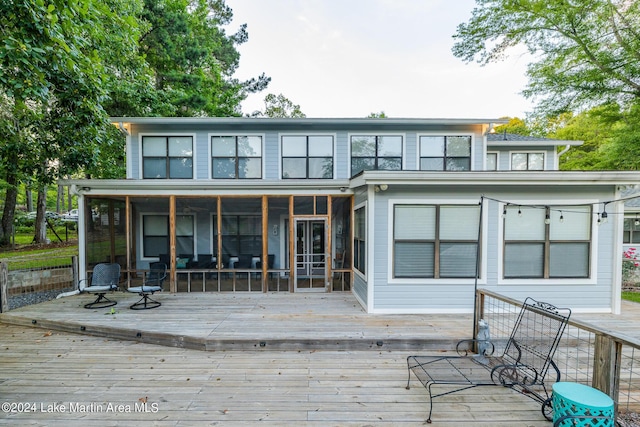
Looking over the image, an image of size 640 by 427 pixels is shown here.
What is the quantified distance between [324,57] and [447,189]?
17.5m

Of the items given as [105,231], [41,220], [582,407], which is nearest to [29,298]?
[105,231]

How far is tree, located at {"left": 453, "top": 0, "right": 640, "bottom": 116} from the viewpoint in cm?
1059

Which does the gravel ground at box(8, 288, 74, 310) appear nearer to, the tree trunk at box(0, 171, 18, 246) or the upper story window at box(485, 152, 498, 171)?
the tree trunk at box(0, 171, 18, 246)

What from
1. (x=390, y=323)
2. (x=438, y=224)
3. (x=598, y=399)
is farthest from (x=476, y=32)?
(x=598, y=399)

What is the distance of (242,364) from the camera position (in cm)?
389

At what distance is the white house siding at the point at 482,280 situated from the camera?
556cm

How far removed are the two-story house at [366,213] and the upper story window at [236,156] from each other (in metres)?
0.03

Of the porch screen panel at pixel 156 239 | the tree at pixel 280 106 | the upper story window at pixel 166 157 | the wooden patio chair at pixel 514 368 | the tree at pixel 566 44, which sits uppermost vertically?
the tree at pixel 280 106

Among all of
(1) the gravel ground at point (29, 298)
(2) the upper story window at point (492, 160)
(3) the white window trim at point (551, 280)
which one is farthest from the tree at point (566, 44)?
(1) the gravel ground at point (29, 298)

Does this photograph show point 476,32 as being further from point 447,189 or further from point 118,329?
point 118,329

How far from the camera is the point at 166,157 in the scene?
879 cm

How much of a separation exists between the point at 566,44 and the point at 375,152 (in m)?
9.95

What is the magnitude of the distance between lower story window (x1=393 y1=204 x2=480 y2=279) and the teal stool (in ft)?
10.6

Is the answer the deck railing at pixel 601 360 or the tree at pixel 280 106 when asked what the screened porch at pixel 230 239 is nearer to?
the deck railing at pixel 601 360
